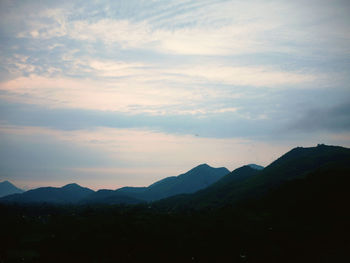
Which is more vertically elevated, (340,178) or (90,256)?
(340,178)

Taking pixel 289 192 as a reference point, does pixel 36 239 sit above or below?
below

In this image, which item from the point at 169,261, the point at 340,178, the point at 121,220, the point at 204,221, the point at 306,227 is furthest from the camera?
the point at 340,178

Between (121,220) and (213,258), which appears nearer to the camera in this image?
(213,258)

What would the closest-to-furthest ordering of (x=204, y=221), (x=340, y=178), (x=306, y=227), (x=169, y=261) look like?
1. (x=169, y=261)
2. (x=306, y=227)
3. (x=204, y=221)
4. (x=340, y=178)

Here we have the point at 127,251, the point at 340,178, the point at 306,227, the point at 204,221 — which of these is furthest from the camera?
the point at 340,178

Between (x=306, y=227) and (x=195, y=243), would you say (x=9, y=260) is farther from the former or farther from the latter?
(x=306, y=227)

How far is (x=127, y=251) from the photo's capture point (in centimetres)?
10800

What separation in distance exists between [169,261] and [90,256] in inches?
1175

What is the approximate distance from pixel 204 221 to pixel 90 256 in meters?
66.2

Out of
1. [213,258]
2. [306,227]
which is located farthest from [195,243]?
[306,227]

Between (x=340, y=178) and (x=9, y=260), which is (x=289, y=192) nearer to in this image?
(x=340, y=178)

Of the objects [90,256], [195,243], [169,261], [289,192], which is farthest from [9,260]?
[289,192]

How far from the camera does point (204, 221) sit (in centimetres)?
15150

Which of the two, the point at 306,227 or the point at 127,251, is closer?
the point at 127,251
